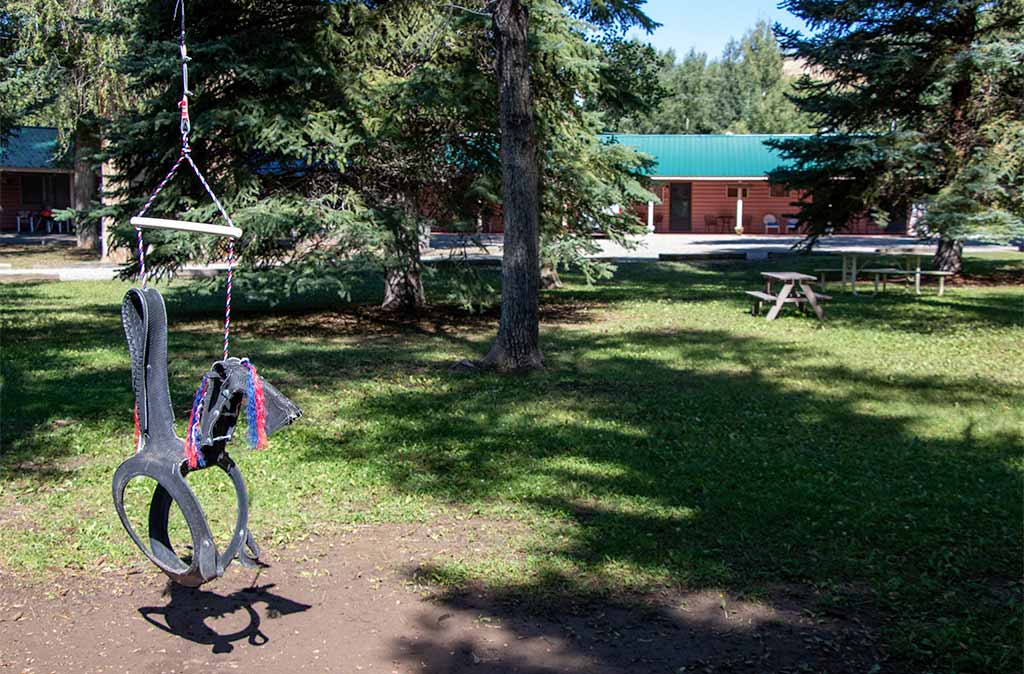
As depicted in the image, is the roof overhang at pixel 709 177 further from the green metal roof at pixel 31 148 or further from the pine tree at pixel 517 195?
the pine tree at pixel 517 195

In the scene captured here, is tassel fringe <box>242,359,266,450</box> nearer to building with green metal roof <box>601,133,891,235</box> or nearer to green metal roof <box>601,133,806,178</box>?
building with green metal roof <box>601,133,891,235</box>

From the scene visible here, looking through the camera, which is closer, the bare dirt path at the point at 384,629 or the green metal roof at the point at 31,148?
the bare dirt path at the point at 384,629

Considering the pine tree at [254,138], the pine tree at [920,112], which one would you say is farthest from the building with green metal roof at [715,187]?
the pine tree at [254,138]

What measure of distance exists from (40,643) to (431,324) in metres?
11.4

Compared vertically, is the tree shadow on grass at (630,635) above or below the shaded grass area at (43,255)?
below

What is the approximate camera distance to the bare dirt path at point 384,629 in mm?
4766

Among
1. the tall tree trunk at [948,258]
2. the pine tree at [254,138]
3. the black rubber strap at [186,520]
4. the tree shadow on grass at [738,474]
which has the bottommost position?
the tree shadow on grass at [738,474]

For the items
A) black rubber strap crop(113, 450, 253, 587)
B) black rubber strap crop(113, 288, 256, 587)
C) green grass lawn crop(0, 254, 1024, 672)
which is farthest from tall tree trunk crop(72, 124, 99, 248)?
black rubber strap crop(113, 450, 253, 587)

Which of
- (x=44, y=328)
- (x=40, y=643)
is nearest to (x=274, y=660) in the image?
(x=40, y=643)

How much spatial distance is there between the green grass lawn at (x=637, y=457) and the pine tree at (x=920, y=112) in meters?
7.21

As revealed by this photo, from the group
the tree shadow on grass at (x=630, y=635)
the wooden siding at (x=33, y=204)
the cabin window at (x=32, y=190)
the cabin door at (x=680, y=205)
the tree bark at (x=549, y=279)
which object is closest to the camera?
the tree shadow on grass at (x=630, y=635)

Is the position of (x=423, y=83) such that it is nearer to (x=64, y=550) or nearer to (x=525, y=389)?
(x=525, y=389)

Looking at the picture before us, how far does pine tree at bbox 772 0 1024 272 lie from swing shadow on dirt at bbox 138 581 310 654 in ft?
59.7

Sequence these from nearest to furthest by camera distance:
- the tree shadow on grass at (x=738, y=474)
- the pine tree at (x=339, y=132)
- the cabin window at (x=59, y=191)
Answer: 1. the tree shadow on grass at (x=738, y=474)
2. the pine tree at (x=339, y=132)
3. the cabin window at (x=59, y=191)
